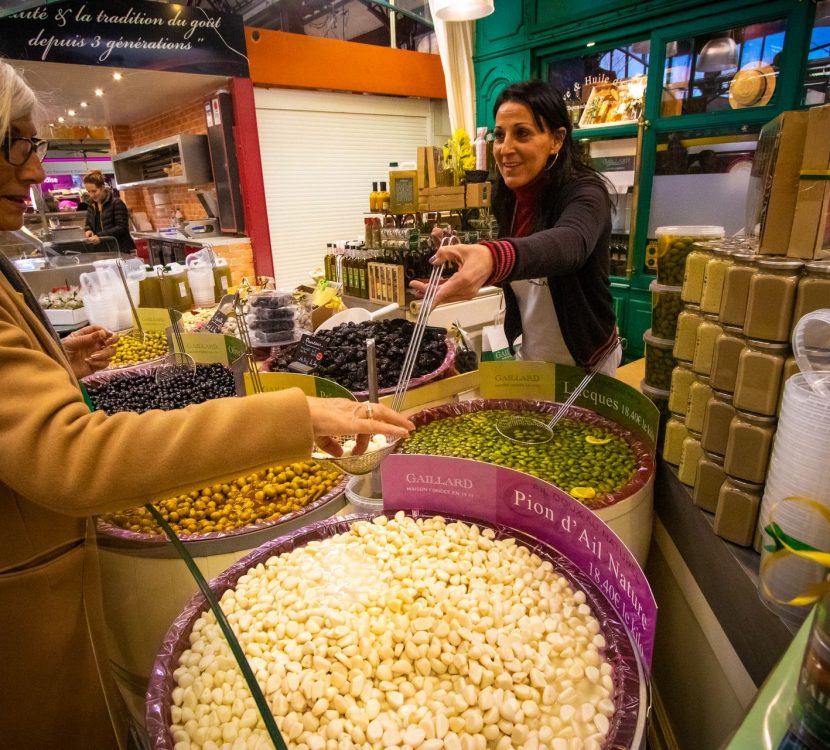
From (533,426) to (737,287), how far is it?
2.41 feet

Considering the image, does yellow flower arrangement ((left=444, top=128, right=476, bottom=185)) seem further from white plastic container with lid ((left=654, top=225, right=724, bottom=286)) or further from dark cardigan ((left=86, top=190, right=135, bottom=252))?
dark cardigan ((left=86, top=190, right=135, bottom=252))

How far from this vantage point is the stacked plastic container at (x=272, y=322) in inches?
88.5

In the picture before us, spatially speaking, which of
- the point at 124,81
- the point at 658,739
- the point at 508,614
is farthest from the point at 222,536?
the point at 124,81

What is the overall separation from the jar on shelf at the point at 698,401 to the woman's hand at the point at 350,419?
0.55m

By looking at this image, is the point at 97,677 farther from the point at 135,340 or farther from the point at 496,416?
the point at 135,340

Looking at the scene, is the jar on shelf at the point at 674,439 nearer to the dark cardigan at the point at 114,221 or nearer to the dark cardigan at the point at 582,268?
the dark cardigan at the point at 582,268

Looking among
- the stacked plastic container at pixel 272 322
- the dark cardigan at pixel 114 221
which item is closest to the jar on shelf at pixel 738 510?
the stacked plastic container at pixel 272 322

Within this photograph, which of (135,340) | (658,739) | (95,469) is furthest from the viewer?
(135,340)

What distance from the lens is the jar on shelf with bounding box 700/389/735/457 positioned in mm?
909

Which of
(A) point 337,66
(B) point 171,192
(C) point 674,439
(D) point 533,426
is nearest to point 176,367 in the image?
(D) point 533,426

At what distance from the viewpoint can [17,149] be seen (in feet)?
2.90

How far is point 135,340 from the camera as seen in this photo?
2535 mm

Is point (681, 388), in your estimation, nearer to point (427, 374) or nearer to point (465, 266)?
point (465, 266)

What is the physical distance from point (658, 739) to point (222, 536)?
1013mm
